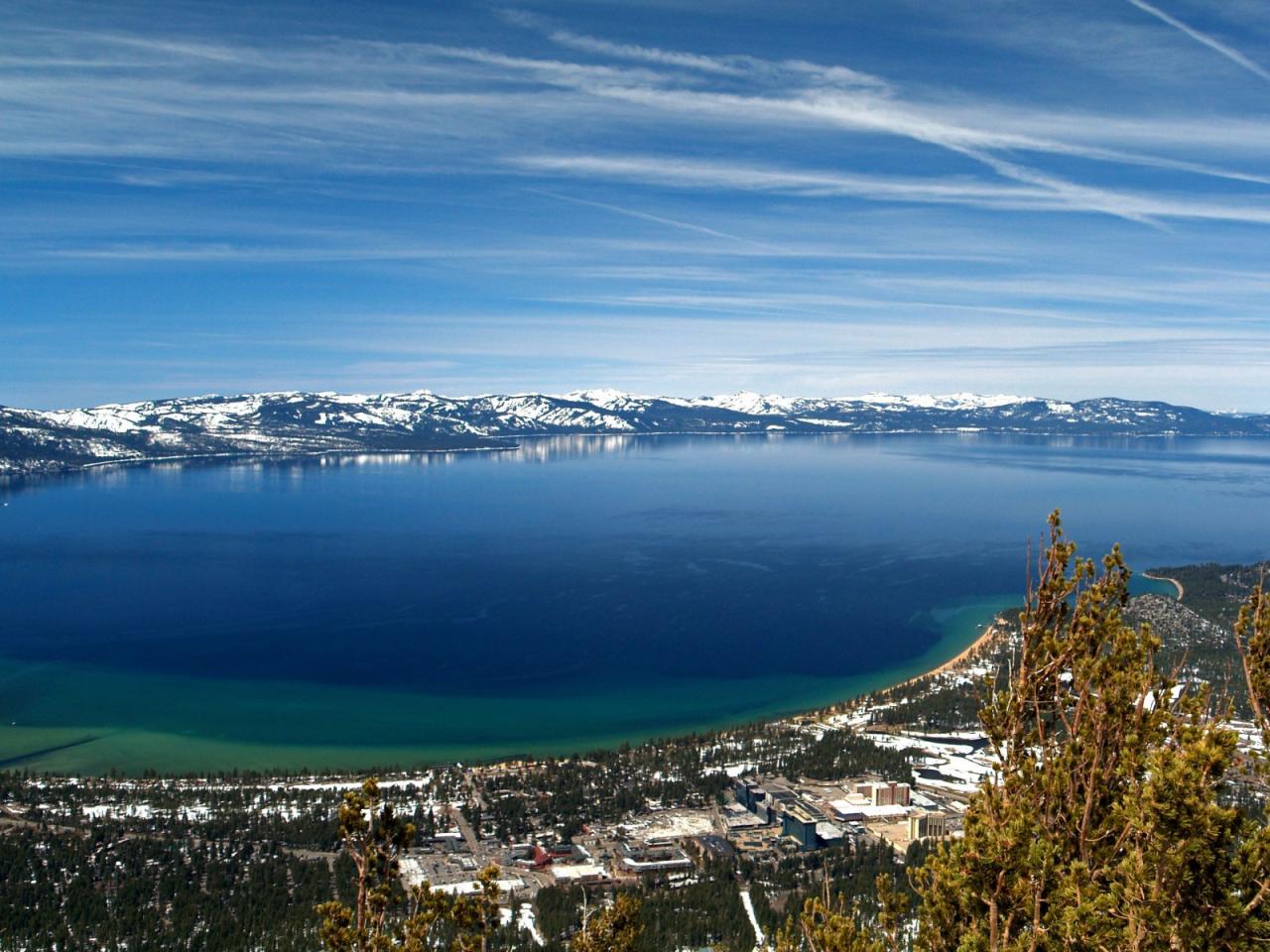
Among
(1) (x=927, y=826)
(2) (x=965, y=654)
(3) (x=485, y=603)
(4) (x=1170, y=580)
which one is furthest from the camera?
(4) (x=1170, y=580)

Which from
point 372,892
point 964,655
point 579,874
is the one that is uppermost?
point 372,892

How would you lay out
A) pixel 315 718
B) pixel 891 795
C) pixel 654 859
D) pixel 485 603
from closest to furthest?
pixel 654 859
pixel 891 795
pixel 315 718
pixel 485 603

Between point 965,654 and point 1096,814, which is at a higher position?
point 1096,814

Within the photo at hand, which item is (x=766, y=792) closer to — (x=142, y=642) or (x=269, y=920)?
(x=269, y=920)

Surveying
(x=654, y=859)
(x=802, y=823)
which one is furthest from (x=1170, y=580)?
(x=654, y=859)

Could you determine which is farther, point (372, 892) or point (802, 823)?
point (802, 823)

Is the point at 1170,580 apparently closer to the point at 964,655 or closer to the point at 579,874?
the point at 964,655

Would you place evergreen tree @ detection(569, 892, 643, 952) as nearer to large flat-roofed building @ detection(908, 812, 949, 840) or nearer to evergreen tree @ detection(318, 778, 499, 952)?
evergreen tree @ detection(318, 778, 499, 952)

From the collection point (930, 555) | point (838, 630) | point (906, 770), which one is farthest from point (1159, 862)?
point (930, 555)

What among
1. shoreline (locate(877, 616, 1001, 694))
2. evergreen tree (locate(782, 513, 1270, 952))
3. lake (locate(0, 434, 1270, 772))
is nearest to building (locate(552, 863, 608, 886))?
lake (locate(0, 434, 1270, 772))
